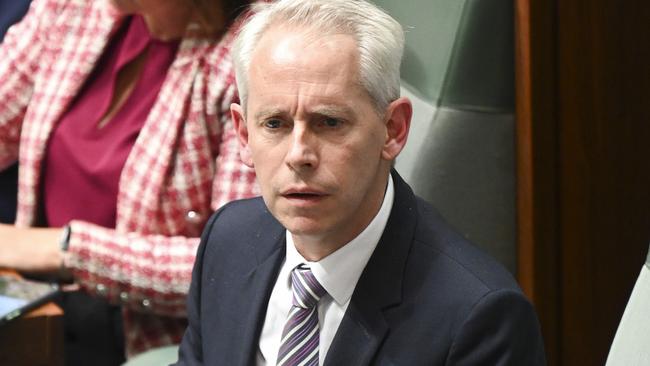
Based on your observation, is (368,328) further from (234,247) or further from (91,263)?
(91,263)

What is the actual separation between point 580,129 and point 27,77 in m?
1.16

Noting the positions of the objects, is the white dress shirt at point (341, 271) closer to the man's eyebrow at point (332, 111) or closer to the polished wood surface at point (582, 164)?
the man's eyebrow at point (332, 111)

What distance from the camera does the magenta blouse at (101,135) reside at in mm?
2266

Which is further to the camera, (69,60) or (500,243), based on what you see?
(69,60)

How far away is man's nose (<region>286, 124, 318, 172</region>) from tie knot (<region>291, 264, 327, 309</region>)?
0.59 feet

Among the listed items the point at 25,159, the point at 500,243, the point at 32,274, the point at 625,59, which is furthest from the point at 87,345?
the point at 625,59

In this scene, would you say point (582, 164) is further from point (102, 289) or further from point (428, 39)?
point (102, 289)

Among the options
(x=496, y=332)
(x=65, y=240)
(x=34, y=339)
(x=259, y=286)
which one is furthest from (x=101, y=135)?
(x=496, y=332)

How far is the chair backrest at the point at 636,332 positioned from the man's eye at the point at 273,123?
0.49m

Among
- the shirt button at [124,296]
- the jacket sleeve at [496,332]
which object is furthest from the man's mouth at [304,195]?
the shirt button at [124,296]

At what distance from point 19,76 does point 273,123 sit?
3.80 ft

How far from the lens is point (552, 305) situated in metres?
2.10

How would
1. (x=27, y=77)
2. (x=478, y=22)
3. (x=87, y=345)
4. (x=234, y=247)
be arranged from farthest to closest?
(x=27, y=77), (x=87, y=345), (x=478, y=22), (x=234, y=247)

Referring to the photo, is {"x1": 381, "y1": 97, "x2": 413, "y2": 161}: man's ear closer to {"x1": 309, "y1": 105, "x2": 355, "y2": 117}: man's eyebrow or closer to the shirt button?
{"x1": 309, "y1": 105, "x2": 355, "y2": 117}: man's eyebrow
